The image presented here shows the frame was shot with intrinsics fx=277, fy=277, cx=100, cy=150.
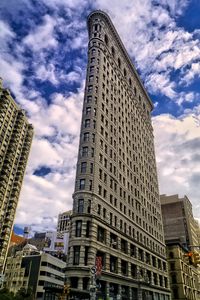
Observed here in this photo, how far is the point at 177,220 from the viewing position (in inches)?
4793

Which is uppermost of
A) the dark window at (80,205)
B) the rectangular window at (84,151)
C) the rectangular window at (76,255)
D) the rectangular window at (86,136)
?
the rectangular window at (86,136)

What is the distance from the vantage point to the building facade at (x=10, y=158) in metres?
98.1

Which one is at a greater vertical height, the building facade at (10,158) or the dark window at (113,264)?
the building facade at (10,158)

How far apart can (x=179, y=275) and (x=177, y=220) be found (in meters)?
43.5

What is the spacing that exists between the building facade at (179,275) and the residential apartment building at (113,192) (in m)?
13.7

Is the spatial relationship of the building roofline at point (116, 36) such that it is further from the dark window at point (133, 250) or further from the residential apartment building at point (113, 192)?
the dark window at point (133, 250)

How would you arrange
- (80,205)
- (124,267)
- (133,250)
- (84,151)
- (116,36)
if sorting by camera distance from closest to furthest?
(80,205) → (124,267) → (84,151) → (133,250) → (116,36)

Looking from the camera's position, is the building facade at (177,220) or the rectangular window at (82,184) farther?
the building facade at (177,220)

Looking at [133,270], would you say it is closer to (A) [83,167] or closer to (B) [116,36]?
A: (A) [83,167]

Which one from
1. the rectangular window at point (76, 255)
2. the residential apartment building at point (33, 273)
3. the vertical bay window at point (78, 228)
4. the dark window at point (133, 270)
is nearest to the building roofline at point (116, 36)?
the vertical bay window at point (78, 228)

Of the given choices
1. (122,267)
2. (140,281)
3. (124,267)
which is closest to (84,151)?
(122,267)

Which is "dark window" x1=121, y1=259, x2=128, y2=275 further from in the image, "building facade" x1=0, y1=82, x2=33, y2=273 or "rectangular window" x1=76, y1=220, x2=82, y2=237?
"building facade" x1=0, y1=82, x2=33, y2=273

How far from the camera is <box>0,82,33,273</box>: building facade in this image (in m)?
98.1

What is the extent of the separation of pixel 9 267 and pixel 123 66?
277ft
